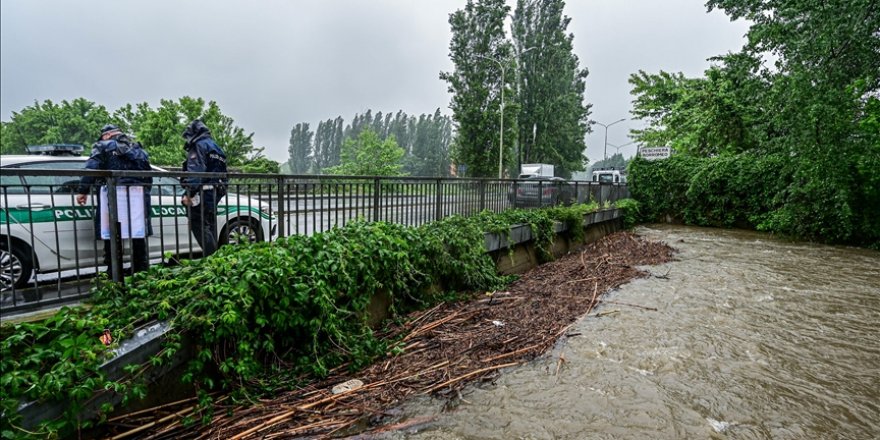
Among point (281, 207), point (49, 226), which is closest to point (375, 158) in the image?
point (281, 207)

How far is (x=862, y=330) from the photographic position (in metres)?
5.66

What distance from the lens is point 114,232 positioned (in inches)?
139

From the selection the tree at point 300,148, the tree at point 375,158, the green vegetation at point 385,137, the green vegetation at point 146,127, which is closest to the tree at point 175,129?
the green vegetation at point 146,127

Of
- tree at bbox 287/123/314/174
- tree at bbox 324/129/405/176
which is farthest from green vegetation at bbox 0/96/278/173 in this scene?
tree at bbox 287/123/314/174

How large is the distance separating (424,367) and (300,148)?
99.1 meters

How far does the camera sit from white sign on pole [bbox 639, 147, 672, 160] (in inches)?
731

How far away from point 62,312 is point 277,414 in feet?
5.23

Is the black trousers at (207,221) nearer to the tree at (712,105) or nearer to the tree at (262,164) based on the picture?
the tree at (712,105)

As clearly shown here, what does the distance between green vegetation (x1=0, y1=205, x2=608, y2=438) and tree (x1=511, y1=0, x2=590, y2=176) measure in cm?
3693

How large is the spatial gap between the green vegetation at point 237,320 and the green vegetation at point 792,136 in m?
12.9

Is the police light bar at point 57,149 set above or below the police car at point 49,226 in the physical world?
above

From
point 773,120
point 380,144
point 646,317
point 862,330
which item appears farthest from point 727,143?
point 380,144

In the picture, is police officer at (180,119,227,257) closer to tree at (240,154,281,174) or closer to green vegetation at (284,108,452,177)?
tree at (240,154,281,174)

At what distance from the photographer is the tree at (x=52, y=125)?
128 feet
